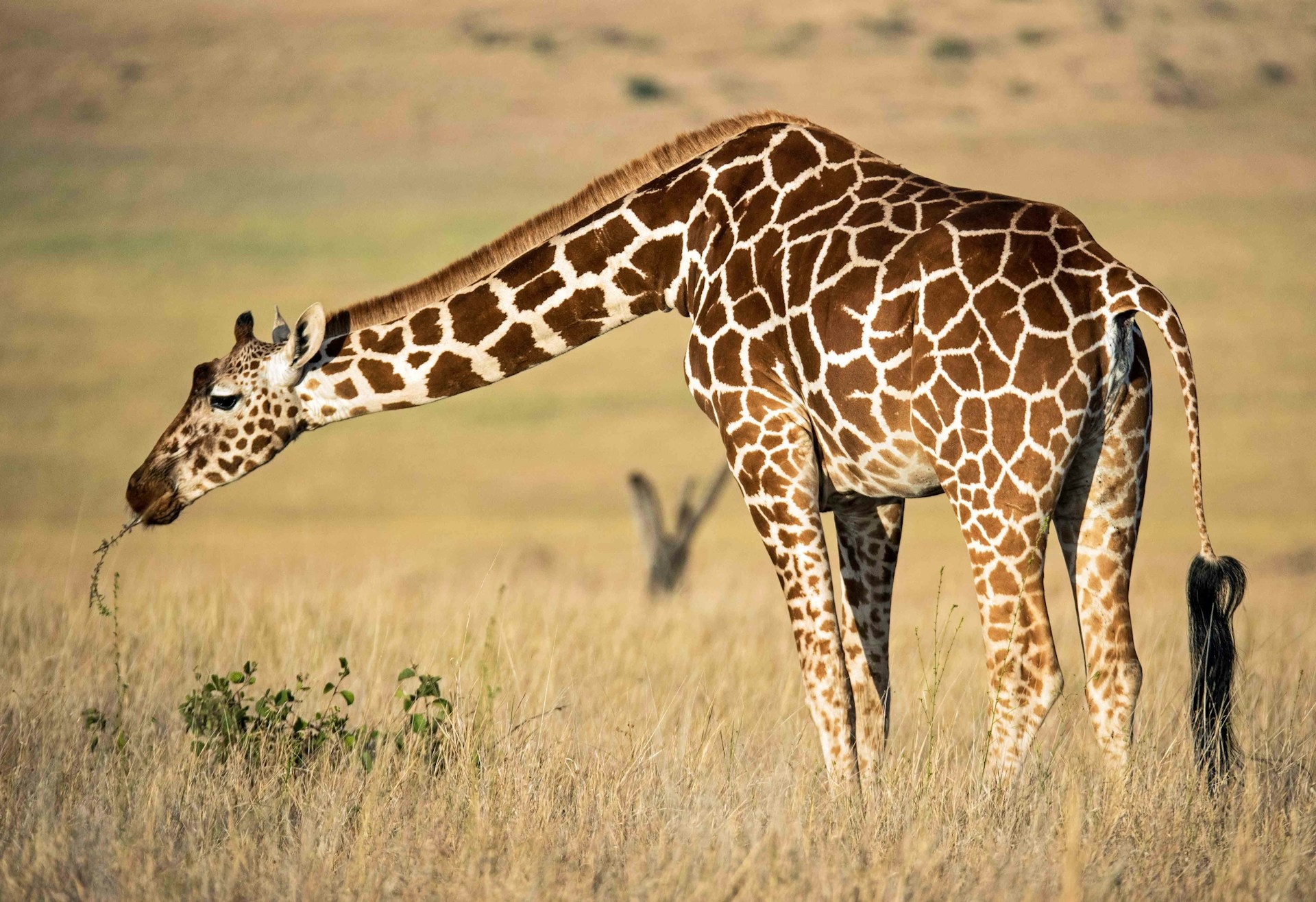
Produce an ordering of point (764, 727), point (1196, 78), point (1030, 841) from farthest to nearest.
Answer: point (1196, 78) → point (764, 727) → point (1030, 841)

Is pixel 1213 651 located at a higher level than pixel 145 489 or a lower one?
lower

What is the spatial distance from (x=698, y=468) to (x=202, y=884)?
28.9 meters

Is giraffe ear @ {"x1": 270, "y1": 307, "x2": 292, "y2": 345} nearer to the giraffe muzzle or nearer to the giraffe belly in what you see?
the giraffe muzzle

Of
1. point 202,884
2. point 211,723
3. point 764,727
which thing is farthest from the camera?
point 764,727

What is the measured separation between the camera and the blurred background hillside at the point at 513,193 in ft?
109

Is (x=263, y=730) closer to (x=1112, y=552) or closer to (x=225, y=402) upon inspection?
(x=225, y=402)

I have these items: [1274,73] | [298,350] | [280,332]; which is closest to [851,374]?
[298,350]

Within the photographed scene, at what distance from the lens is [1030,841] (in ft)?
16.9

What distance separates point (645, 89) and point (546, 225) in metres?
71.7

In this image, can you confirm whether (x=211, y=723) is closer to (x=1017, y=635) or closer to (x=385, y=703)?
(x=385, y=703)

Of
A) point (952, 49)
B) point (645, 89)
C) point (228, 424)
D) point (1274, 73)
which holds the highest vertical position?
point (952, 49)

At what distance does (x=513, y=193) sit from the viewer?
63.2 m

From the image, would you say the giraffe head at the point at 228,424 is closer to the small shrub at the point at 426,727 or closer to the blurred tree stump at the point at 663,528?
the small shrub at the point at 426,727

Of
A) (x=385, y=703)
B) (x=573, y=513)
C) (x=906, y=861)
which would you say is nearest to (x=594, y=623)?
(x=385, y=703)
